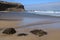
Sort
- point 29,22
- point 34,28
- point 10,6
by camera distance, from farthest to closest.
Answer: point 10,6 → point 29,22 → point 34,28

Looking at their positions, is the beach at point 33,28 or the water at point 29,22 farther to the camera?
the water at point 29,22

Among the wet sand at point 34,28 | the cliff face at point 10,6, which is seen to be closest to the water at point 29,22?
the wet sand at point 34,28

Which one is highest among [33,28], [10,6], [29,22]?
[33,28]

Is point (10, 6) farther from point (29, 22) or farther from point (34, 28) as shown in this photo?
point (34, 28)

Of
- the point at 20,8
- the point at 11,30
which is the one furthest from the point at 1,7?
the point at 11,30

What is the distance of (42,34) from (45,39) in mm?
561

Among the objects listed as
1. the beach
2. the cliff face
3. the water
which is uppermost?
the beach

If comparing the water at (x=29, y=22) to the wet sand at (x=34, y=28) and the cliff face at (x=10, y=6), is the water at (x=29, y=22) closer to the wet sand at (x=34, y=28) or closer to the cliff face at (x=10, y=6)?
the wet sand at (x=34, y=28)

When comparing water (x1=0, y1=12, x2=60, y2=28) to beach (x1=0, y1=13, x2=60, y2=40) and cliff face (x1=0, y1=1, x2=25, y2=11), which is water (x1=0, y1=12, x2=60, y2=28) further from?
cliff face (x1=0, y1=1, x2=25, y2=11)

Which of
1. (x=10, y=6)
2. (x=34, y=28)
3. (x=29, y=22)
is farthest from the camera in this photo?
(x=10, y=6)

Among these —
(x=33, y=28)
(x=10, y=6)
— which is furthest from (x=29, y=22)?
(x=10, y=6)

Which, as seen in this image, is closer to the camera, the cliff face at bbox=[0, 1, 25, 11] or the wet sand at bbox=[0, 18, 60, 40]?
the wet sand at bbox=[0, 18, 60, 40]

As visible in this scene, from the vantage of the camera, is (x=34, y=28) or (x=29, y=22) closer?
(x=34, y=28)

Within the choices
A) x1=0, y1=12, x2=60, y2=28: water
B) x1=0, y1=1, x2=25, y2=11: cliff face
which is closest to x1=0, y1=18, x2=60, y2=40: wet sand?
x1=0, y1=12, x2=60, y2=28: water
